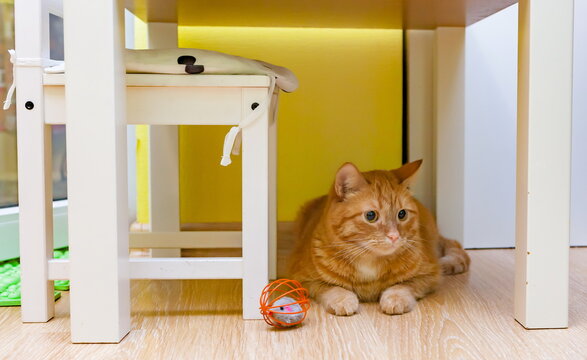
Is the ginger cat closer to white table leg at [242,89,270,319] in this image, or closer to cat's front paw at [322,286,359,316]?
cat's front paw at [322,286,359,316]

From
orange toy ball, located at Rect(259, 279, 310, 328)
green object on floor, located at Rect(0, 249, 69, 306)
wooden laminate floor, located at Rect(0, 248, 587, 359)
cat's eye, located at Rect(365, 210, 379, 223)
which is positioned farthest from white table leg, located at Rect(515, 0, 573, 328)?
green object on floor, located at Rect(0, 249, 69, 306)

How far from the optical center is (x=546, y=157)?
1254 mm

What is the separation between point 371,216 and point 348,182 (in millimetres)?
111

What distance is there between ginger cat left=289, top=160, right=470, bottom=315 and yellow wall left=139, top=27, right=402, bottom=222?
66 cm

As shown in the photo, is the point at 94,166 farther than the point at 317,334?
No

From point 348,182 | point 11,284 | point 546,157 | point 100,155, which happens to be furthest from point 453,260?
point 11,284

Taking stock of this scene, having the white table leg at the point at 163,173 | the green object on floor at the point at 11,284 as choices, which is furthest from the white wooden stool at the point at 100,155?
the white table leg at the point at 163,173

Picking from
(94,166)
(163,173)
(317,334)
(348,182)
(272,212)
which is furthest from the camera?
(163,173)

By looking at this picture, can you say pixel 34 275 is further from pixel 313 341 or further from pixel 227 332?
pixel 313 341

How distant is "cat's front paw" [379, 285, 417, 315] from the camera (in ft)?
4.74

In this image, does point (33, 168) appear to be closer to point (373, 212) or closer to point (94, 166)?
point (94, 166)

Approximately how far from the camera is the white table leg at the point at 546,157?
4.09 feet

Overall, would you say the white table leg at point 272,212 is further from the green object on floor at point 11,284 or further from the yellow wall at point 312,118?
the green object on floor at point 11,284

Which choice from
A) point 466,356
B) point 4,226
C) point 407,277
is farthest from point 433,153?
point 4,226
